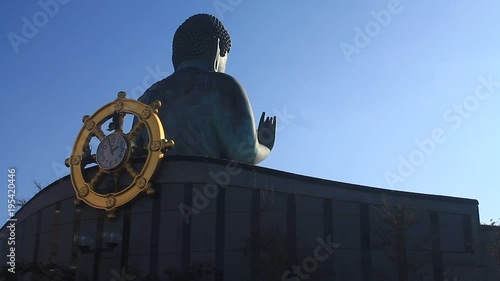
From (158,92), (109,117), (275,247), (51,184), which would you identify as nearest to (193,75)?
(158,92)

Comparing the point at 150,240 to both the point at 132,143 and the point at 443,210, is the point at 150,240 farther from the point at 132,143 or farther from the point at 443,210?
the point at 443,210

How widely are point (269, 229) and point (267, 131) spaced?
6655 millimetres

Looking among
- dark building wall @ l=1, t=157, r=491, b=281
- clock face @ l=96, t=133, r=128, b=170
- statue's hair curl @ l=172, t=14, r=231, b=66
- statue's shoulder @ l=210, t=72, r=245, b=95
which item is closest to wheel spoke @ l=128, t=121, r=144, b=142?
clock face @ l=96, t=133, r=128, b=170

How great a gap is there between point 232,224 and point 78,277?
4801mm

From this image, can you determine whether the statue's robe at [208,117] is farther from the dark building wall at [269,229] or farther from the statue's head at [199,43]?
the dark building wall at [269,229]

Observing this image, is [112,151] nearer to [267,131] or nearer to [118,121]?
[118,121]

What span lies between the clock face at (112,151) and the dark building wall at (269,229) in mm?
1336

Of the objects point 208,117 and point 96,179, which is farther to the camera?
point 208,117

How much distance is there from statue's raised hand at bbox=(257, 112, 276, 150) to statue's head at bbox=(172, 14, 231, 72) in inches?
105

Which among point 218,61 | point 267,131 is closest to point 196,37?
point 218,61

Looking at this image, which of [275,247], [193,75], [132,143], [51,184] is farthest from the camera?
[193,75]

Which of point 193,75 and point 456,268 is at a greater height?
point 193,75

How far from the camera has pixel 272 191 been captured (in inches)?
814

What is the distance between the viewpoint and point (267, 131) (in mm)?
26250
